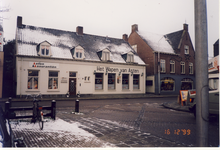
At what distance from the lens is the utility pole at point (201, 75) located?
3676mm

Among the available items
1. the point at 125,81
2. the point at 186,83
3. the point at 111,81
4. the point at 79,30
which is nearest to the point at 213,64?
the point at 111,81

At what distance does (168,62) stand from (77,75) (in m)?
16.0

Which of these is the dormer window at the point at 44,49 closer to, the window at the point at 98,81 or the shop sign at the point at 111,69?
the shop sign at the point at 111,69

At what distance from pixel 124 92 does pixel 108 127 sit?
19484mm

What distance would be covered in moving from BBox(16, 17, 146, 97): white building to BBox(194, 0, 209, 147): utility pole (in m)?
19.9

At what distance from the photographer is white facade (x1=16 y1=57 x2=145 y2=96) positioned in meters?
20.3

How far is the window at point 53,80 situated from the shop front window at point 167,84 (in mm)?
16841

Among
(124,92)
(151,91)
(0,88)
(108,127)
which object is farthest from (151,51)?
(108,127)

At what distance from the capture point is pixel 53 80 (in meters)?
22.0

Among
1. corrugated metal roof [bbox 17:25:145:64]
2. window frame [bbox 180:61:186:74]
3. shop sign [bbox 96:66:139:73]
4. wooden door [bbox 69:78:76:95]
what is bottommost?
wooden door [bbox 69:78:76:95]

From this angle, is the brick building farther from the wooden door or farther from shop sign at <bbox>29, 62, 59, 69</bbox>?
shop sign at <bbox>29, 62, 59, 69</bbox>

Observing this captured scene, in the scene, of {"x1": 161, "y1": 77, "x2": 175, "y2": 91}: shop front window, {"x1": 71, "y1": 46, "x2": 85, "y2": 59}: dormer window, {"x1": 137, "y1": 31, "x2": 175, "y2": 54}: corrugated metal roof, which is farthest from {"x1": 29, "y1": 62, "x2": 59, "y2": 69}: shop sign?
{"x1": 161, "y1": 77, "x2": 175, "y2": 91}: shop front window

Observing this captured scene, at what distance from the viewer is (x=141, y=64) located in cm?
2797

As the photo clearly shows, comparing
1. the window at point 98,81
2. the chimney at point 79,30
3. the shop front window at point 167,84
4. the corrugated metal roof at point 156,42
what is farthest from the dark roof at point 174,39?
the chimney at point 79,30
